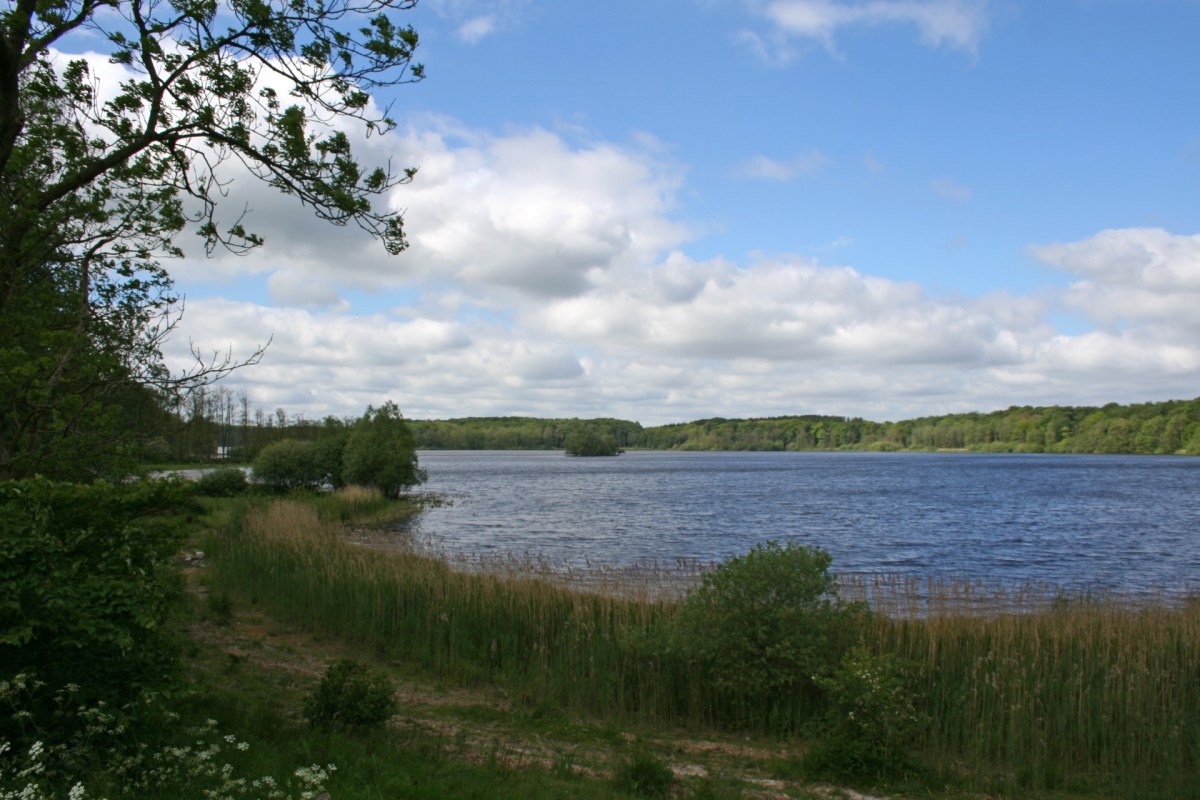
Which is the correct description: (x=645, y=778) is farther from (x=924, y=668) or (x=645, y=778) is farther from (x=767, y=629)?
(x=924, y=668)

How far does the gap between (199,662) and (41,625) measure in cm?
659

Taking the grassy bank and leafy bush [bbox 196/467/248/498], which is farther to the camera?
leafy bush [bbox 196/467/248/498]

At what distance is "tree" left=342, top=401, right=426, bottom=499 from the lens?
48875 millimetres

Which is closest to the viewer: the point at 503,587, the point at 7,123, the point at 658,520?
the point at 7,123

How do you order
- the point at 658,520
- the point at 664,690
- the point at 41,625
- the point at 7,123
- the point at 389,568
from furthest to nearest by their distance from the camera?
the point at 658,520
the point at 389,568
the point at 664,690
the point at 7,123
the point at 41,625

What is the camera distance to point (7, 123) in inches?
268

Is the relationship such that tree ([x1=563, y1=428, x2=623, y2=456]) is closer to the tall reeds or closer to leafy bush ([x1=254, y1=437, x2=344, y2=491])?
leafy bush ([x1=254, y1=437, x2=344, y2=491])

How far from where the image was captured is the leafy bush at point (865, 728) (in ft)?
26.3

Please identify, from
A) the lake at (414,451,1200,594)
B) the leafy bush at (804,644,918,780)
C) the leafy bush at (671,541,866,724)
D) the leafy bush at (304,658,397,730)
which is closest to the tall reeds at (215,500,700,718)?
the leafy bush at (671,541,866,724)

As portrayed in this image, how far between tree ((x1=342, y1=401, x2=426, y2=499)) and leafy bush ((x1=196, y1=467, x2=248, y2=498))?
21.7 ft

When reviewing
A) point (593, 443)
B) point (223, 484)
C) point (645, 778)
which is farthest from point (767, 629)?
point (593, 443)

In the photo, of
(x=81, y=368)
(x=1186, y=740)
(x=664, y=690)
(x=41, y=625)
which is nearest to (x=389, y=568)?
(x=664, y=690)

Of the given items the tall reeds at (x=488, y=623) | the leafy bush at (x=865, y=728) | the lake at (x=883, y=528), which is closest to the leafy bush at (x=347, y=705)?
the tall reeds at (x=488, y=623)

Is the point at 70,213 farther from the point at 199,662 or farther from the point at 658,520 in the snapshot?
the point at 658,520
